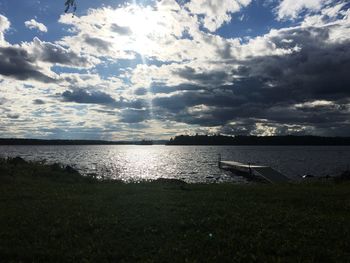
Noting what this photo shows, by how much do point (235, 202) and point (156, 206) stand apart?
4690mm

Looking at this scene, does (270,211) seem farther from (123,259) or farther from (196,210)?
(123,259)

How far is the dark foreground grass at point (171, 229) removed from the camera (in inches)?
451

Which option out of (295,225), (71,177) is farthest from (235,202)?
(71,177)

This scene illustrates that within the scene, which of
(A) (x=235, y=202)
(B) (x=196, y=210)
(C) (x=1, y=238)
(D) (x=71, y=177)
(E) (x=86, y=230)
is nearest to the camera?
(C) (x=1, y=238)

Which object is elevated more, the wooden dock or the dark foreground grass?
the dark foreground grass

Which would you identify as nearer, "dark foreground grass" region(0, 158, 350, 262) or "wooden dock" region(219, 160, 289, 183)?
"dark foreground grass" region(0, 158, 350, 262)

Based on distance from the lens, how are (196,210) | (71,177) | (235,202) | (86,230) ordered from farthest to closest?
1. (71,177)
2. (235,202)
3. (196,210)
4. (86,230)

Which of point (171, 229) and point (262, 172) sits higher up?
point (171, 229)

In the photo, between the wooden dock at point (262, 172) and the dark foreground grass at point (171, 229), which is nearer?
the dark foreground grass at point (171, 229)

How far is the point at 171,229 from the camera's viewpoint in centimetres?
1437

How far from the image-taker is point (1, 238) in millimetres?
13133

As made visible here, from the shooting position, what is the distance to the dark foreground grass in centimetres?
1146

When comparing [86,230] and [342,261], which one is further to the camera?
[86,230]

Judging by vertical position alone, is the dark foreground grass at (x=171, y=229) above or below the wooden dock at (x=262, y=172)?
above
